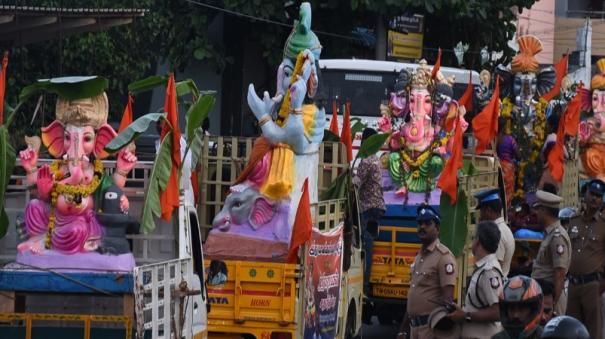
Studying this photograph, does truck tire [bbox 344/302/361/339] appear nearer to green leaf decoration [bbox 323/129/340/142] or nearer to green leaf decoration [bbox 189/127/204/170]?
green leaf decoration [bbox 323/129/340/142]

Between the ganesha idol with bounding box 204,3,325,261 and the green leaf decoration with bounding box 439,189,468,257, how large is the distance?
7.65ft

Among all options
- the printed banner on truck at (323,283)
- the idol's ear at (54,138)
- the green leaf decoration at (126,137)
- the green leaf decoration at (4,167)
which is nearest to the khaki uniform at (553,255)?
the printed banner on truck at (323,283)

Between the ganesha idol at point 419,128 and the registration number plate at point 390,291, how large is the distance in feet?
3.56

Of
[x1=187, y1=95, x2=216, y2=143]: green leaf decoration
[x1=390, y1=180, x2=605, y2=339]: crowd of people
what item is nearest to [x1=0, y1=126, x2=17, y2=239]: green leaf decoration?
[x1=187, y1=95, x2=216, y2=143]: green leaf decoration

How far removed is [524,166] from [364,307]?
4.57 meters

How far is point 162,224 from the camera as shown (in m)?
10.6

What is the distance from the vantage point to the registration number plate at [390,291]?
15.2 metres

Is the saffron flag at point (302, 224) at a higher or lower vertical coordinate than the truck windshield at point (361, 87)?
lower

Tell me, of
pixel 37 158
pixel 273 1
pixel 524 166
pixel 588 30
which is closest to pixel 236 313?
pixel 37 158

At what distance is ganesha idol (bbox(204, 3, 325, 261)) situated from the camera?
→ 1198cm

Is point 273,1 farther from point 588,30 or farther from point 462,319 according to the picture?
point 462,319

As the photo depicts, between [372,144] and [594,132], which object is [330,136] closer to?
[372,144]

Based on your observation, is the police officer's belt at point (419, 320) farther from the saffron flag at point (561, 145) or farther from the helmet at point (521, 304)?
the saffron flag at point (561, 145)

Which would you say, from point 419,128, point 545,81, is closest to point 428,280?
point 419,128
